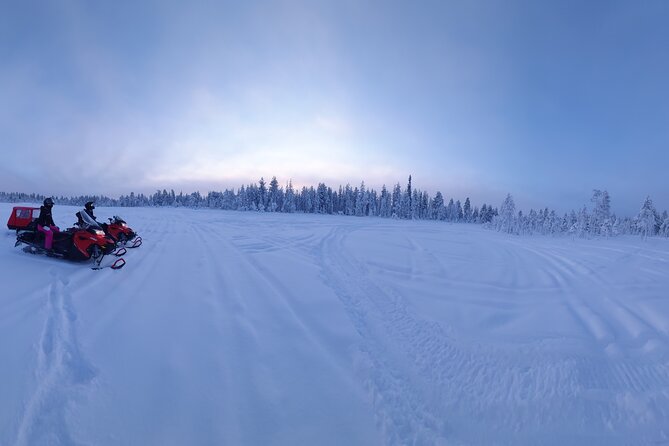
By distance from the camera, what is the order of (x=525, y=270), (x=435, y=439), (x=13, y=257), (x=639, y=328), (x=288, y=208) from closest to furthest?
(x=435, y=439) < (x=639, y=328) < (x=13, y=257) < (x=525, y=270) < (x=288, y=208)

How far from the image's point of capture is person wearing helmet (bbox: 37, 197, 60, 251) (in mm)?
8492

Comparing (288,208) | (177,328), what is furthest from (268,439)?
(288,208)

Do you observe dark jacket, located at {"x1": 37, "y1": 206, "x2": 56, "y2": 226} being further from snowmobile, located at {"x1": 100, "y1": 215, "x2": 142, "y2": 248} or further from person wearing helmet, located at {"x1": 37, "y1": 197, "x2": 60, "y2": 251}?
A: snowmobile, located at {"x1": 100, "y1": 215, "x2": 142, "y2": 248}

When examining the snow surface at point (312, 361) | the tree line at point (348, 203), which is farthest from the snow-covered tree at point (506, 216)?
the snow surface at point (312, 361)

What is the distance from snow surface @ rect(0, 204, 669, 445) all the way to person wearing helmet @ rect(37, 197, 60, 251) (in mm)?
676

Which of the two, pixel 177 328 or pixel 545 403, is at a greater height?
pixel 177 328

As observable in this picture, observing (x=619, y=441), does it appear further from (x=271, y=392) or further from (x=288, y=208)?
(x=288, y=208)

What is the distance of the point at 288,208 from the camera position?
278 feet

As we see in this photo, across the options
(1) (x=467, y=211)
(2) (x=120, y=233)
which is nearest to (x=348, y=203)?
(1) (x=467, y=211)

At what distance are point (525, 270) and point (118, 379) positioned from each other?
45.1ft

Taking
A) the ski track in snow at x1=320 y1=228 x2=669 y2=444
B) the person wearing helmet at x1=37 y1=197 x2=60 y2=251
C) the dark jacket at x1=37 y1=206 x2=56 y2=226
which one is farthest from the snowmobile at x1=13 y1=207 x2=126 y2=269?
the ski track in snow at x1=320 y1=228 x2=669 y2=444

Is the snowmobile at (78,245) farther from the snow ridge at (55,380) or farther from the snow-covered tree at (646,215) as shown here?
the snow-covered tree at (646,215)

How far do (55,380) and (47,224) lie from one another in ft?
31.4

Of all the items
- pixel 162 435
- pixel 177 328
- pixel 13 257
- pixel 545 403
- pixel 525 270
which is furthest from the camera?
pixel 525 270
